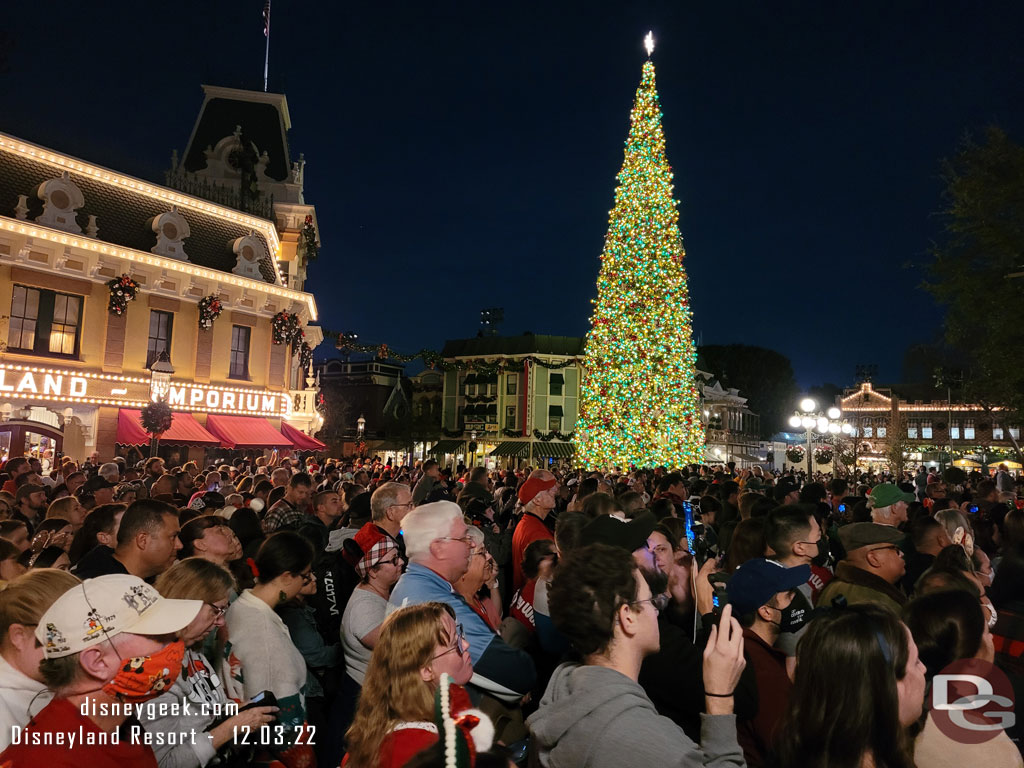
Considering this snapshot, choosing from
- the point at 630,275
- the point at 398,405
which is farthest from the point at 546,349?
the point at 630,275

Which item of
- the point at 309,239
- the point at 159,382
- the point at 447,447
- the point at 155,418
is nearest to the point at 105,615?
the point at 155,418

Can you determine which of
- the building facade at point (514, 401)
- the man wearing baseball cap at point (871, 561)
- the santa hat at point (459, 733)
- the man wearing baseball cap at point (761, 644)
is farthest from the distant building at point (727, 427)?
the santa hat at point (459, 733)

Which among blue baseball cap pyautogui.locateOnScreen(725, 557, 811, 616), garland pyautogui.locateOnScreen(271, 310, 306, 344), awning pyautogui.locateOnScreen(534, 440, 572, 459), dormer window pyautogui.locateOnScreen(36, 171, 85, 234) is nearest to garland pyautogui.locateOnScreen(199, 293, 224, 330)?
garland pyautogui.locateOnScreen(271, 310, 306, 344)

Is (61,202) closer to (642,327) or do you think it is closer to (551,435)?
(642,327)

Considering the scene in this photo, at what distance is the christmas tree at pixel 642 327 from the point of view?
25312mm

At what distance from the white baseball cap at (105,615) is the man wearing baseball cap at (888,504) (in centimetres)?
792

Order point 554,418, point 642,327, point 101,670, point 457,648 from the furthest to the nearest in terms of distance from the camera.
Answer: point 554,418 → point 642,327 → point 457,648 → point 101,670

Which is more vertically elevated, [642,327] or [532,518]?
[642,327]

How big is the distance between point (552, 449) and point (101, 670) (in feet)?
170

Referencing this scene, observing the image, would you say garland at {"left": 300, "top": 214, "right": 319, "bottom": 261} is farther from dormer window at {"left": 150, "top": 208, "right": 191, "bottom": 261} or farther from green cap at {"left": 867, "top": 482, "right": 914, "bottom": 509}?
green cap at {"left": 867, "top": 482, "right": 914, "bottom": 509}

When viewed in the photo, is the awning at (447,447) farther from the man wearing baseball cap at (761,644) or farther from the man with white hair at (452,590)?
the man wearing baseball cap at (761,644)

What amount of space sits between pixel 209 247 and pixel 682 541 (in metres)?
22.6

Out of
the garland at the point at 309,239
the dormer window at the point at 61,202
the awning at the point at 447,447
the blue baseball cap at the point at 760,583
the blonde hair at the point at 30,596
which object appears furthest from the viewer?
the awning at the point at 447,447

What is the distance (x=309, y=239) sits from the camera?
102ft
